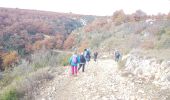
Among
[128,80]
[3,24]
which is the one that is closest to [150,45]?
[128,80]

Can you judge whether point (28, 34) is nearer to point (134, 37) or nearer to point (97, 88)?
point (134, 37)

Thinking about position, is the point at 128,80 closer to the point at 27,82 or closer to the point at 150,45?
the point at 27,82

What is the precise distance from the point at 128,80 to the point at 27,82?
456cm

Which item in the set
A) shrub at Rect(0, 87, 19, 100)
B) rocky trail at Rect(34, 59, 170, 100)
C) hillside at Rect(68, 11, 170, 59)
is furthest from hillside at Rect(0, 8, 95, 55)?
shrub at Rect(0, 87, 19, 100)

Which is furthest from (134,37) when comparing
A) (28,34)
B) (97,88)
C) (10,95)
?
(28,34)

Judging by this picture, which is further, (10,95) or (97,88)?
(97,88)

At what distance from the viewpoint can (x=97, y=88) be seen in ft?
40.6

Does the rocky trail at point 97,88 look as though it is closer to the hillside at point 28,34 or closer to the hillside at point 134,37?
the hillside at point 134,37

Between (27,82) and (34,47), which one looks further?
(34,47)

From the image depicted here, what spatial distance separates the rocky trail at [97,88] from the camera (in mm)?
11320

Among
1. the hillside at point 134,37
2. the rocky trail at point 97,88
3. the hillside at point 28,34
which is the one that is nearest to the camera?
the rocky trail at point 97,88

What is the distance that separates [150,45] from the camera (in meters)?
25.0

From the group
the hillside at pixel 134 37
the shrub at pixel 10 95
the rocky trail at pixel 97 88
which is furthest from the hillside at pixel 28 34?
→ the shrub at pixel 10 95

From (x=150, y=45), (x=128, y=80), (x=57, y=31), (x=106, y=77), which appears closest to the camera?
(x=128, y=80)
